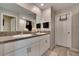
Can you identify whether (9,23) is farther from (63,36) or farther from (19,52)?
(63,36)

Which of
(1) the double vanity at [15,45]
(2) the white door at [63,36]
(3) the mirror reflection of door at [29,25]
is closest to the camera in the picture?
(1) the double vanity at [15,45]

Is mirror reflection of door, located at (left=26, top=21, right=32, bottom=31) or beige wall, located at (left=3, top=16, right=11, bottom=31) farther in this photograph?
mirror reflection of door, located at (left=26, top=21, right=32, bottom=31)

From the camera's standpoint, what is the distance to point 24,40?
63.0 inches

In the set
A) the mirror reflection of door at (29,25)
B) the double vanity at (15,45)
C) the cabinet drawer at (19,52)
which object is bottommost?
the cabinet drawer at (19,52)

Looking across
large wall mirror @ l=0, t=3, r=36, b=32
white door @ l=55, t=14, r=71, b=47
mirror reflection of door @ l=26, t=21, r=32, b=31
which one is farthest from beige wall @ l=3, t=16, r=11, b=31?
white door @ l=55, t=14, r=71, b=47

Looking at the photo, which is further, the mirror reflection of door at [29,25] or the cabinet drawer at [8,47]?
the mirror reflection of door at [29,25]

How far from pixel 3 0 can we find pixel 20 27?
29.3 inches

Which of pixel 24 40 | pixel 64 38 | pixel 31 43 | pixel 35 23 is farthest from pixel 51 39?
pixel 24 40

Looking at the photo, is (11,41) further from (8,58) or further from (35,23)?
(35,23)

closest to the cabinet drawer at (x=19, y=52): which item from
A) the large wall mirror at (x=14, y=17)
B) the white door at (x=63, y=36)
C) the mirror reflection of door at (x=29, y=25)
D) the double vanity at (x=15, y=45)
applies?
the double vanity at (x=15, y=45)

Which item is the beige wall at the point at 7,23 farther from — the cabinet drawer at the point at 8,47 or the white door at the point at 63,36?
the white door at the point at 63,36

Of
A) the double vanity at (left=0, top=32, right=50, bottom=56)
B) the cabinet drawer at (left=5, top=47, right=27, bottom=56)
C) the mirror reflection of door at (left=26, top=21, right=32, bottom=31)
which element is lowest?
the cabinet drawer at (left=5, top=47, right=27, bottom=56)

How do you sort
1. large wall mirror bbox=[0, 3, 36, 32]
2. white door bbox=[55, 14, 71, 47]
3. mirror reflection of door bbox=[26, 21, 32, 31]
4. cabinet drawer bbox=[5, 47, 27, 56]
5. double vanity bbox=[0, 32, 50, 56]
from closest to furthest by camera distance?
double vanity bbox=[0, 32, 50, 56] → cabinet drawer bbox=[5, 47, 27, 56] → large wall mirror bbox=[0, 3, 36, 32] → mirror reflection of door bbox=[26, 21, 32, 31] → white door bbox=[55, 14, 71, 47]

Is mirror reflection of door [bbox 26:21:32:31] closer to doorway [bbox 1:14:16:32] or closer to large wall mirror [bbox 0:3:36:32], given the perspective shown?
large wall mirror [bbox 0:3:36:32]
